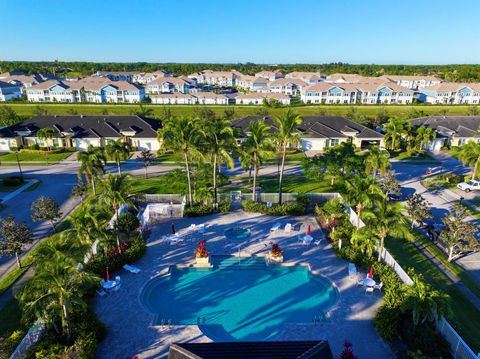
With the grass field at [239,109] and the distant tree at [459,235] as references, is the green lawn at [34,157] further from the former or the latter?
the distant tree at [459,235]

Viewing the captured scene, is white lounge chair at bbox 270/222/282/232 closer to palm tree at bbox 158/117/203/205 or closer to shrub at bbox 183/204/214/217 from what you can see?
shrub at bbox 183/204/214/217

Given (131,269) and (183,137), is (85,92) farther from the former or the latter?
(131,269)

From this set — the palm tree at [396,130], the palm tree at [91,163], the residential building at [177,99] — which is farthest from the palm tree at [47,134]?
the palm tree at [396,130]

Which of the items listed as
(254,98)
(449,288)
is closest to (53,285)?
(449,288)

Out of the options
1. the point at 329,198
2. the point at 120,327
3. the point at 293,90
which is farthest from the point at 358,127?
the point at 293,90

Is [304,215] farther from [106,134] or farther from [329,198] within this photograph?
[106,134]
